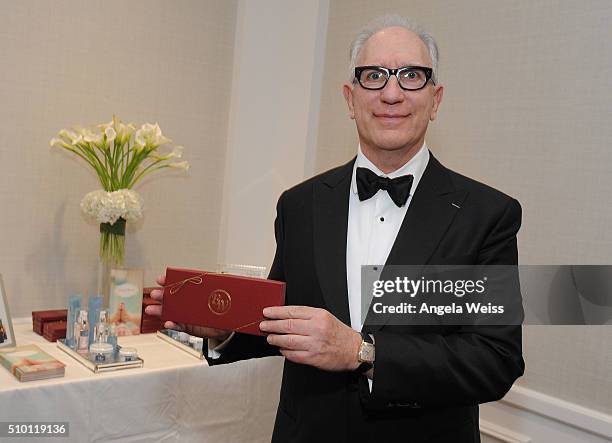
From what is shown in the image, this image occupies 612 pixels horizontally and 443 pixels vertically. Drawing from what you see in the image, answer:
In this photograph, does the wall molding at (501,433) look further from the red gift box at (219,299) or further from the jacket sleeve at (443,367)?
the red gift box at (219,299)

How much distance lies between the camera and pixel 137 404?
2.11 meters

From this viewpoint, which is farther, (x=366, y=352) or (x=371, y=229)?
(x=371, y=229)

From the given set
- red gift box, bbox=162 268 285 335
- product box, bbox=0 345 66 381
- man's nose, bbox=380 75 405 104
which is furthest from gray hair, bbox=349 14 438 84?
product box, bbox=0 345 66 381

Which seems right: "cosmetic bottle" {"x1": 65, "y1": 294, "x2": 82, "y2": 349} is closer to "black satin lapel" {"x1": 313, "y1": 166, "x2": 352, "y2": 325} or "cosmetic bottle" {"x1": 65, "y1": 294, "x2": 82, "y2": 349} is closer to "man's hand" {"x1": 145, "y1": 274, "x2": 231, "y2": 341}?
"man's hand" {"x1": 145, "y1": 274, "x2": 231, "y2": 341}

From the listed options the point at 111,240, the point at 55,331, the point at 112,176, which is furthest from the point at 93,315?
the point at 112,176

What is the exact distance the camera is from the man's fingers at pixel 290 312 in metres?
1.23

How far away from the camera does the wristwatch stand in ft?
4.17

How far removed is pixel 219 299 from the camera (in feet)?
4.66

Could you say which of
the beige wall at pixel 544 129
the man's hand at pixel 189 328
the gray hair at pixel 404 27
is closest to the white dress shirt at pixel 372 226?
the gray hair at pixel 404 27

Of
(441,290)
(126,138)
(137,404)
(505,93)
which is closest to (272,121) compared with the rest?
(126,138)

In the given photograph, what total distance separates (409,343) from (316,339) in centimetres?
23

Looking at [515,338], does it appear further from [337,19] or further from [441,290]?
[337,19]

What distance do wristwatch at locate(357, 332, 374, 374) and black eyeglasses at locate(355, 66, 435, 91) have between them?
625 mm

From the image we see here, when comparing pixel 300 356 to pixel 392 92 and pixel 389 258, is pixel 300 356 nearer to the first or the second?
pixel 389 258
